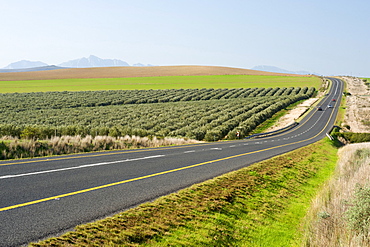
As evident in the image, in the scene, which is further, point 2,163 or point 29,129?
point 29,129

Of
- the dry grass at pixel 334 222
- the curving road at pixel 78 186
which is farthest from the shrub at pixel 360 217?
the curving road at pixel 78 186

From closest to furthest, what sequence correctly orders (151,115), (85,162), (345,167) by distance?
(85,162), (345,167), (151,115)

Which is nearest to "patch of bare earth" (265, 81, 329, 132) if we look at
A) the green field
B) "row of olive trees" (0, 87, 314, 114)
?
"row of olive trees" (0, 87, 314, 114)

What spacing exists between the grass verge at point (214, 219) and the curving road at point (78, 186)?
498mm

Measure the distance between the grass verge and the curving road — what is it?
1.63ft

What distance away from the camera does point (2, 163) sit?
1062cm

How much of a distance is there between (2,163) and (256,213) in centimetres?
855

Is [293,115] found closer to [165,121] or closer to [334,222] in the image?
[165,121]

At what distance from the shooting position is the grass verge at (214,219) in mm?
5559

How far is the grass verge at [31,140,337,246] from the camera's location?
5559mm

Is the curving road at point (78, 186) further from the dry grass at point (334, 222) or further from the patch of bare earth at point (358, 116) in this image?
the patch of bare earth at point (358, 116)

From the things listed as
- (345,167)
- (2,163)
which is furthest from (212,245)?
(345,167)

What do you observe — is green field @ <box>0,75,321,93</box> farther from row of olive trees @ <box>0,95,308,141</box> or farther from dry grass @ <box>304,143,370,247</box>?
dry grass @ <box>304,143,370,247</box>

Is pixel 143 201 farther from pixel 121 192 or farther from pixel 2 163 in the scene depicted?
pixel 2 163
